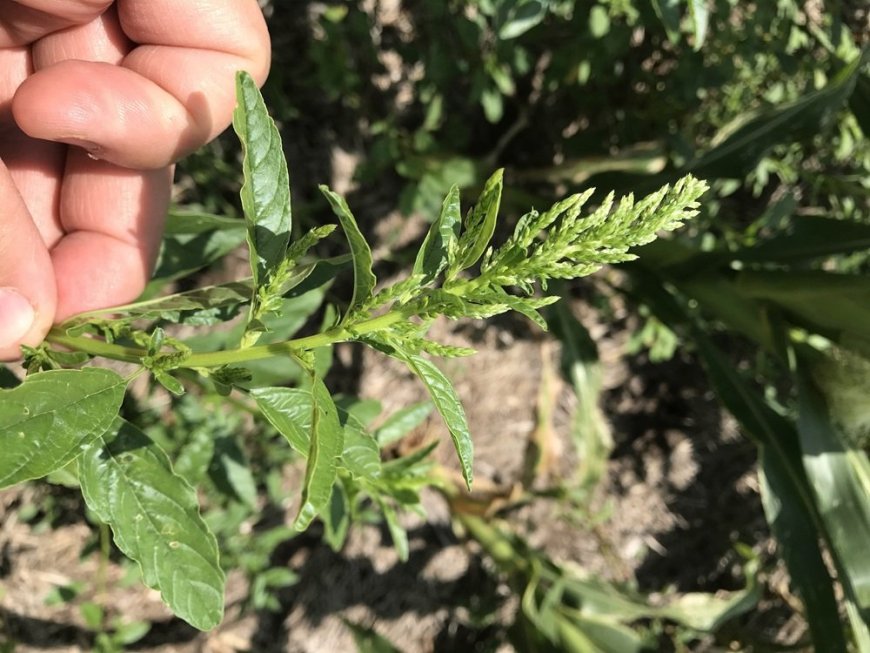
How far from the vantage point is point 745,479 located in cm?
341

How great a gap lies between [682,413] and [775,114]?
5.50 feet

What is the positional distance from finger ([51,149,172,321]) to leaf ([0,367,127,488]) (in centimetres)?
47

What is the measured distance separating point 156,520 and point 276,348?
14.4 inches

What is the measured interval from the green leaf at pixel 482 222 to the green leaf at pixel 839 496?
50.1 inches

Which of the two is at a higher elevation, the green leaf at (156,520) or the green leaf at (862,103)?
the green leaf at (862,103)

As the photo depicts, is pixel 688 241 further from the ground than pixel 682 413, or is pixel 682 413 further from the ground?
pixel 688 241

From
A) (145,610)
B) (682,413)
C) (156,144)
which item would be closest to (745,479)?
(682,413)

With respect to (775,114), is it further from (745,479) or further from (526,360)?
(745,479)

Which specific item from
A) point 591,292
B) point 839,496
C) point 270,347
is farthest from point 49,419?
point 591,292

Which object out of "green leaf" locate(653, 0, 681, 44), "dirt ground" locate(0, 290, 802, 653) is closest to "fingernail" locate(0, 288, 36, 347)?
"green leaf" locate(653, 0, 681, 44)

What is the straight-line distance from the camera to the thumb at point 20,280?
108 centimetres

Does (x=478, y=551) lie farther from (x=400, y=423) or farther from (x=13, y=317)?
(x=13, y=317)

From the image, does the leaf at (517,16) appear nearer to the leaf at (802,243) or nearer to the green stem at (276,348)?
the leaf at (802,243)

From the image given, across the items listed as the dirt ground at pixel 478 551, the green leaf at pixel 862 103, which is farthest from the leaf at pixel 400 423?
the green leaf at pixel 862 103
